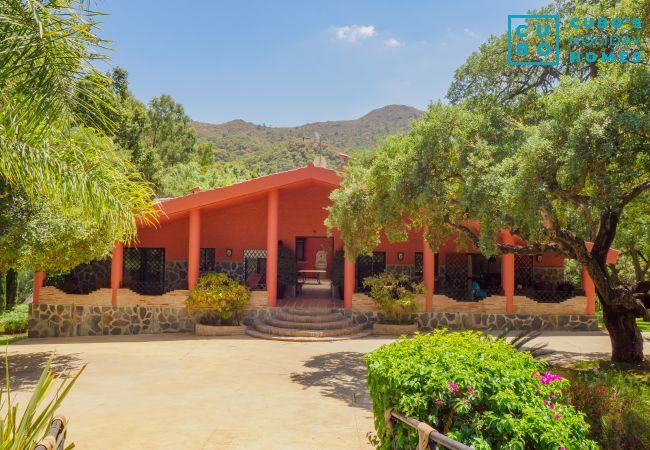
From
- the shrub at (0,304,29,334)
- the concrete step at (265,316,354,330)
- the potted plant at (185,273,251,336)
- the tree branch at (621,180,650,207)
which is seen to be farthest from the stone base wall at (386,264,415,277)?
the shrub at (0,304,29,334)

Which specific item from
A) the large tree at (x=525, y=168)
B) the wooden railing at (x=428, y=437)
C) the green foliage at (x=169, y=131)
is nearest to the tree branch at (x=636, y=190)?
the large tree at (x=525, y=168)

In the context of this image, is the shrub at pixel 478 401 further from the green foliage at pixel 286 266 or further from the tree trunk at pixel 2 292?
the tree trunk at pixel 2 292

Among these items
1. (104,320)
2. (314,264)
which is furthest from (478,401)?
(314,264)

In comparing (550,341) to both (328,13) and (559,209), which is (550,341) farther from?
(328,13)

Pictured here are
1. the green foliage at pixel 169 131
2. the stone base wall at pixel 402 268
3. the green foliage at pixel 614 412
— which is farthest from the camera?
the green foliage at pixel 169 131

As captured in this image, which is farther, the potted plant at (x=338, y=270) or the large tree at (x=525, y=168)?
the potted plant at (x=338, y=270)

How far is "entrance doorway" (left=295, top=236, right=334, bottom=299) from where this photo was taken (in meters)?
21.8

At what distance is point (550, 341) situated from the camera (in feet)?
48.3

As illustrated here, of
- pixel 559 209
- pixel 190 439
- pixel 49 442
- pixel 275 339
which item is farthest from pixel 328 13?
pixel 49 442

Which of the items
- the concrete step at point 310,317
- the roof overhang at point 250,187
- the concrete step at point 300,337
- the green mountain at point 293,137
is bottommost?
the concrete step at point 300,337

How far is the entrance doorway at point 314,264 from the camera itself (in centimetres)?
2175

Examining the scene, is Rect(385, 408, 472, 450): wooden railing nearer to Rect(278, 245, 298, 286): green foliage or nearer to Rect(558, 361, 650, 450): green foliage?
Rect(558, 361, 650, 450): green foliage

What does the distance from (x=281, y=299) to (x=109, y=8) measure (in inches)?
557

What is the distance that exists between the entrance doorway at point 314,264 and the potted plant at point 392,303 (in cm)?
470
